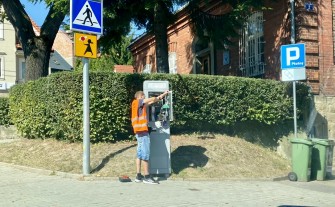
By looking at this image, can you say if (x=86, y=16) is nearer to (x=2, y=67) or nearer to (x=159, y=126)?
(x=159, y=126)

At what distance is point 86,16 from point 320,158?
21.1 ft

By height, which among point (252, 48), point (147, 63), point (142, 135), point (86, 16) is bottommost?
point (142, 135)

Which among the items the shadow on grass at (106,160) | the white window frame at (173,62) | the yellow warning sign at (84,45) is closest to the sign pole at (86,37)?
the yellow warning sign at (84,45)

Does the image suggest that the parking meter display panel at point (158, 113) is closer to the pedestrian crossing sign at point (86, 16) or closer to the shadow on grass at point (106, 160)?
the shadow on grass at point (106, 160)

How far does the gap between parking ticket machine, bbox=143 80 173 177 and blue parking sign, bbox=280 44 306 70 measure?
3522 mm

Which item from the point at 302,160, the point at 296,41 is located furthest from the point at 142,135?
the point at 296,41

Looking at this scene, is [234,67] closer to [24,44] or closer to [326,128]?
[326,128]

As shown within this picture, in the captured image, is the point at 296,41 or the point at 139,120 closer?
the point at 139,120

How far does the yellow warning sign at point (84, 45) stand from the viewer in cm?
971

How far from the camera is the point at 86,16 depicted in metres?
9.80

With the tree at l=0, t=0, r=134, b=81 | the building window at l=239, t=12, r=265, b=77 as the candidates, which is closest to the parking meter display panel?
the tree at l=0, t=0, r=134, b=81

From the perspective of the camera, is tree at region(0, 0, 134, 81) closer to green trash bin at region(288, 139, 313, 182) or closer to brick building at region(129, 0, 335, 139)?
brick building at region(129, 0, 335, 139)

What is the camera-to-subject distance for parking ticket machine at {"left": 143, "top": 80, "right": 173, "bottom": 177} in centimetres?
996

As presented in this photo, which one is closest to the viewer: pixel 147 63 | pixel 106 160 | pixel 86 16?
pixel 86 16
